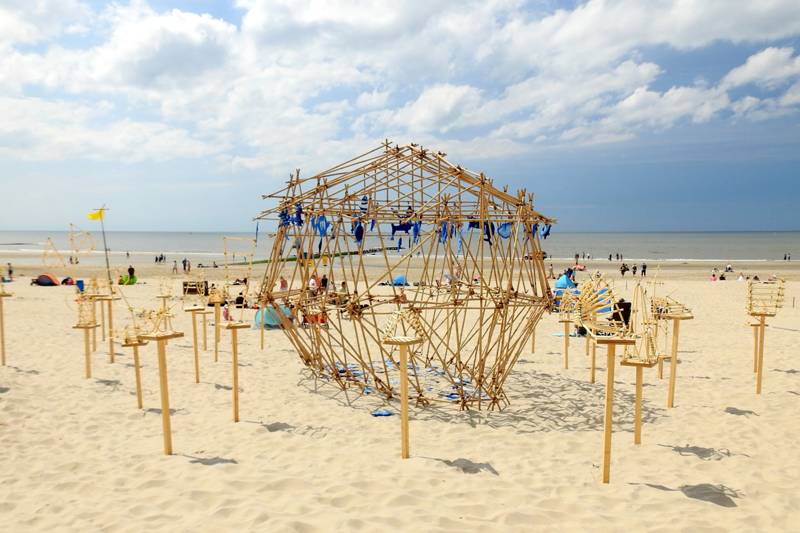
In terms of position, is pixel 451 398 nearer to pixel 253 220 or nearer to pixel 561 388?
pixel 561 388

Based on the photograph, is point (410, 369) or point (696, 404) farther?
point (410, 369)

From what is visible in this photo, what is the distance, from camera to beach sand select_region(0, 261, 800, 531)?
5066mm

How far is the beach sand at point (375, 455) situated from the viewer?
16.6ft

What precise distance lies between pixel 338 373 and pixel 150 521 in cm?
518

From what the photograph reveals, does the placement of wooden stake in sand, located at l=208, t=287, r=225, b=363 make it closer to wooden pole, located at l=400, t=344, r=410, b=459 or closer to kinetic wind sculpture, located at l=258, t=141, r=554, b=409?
kinetic wind sculpture, located at l=258, t=141, r=554, b=409

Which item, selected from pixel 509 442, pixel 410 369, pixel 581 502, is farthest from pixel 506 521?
pixel 410 369

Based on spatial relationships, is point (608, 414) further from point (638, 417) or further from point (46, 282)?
point (46, 282)

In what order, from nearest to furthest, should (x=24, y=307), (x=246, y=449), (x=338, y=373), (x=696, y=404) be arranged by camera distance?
(x=246, y=449) → (x=696, y=404) → (x=338, y=373) → (x=24, y=307)

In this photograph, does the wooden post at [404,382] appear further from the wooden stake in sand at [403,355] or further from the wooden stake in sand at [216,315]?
the wooden stake in sand at [216,315]

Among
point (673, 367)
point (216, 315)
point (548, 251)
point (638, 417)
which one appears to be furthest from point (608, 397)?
point (548, 251)

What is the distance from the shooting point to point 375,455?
6770 millimetres

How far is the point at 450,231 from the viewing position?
8352 millimetres

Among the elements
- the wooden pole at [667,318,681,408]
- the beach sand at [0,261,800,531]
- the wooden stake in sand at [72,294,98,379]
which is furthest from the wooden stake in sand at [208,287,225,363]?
the wooden pole at [667,318,681,408]

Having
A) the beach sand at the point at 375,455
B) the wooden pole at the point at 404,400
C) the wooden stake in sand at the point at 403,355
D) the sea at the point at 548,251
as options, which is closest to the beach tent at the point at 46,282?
the sea at the point at 548,251
